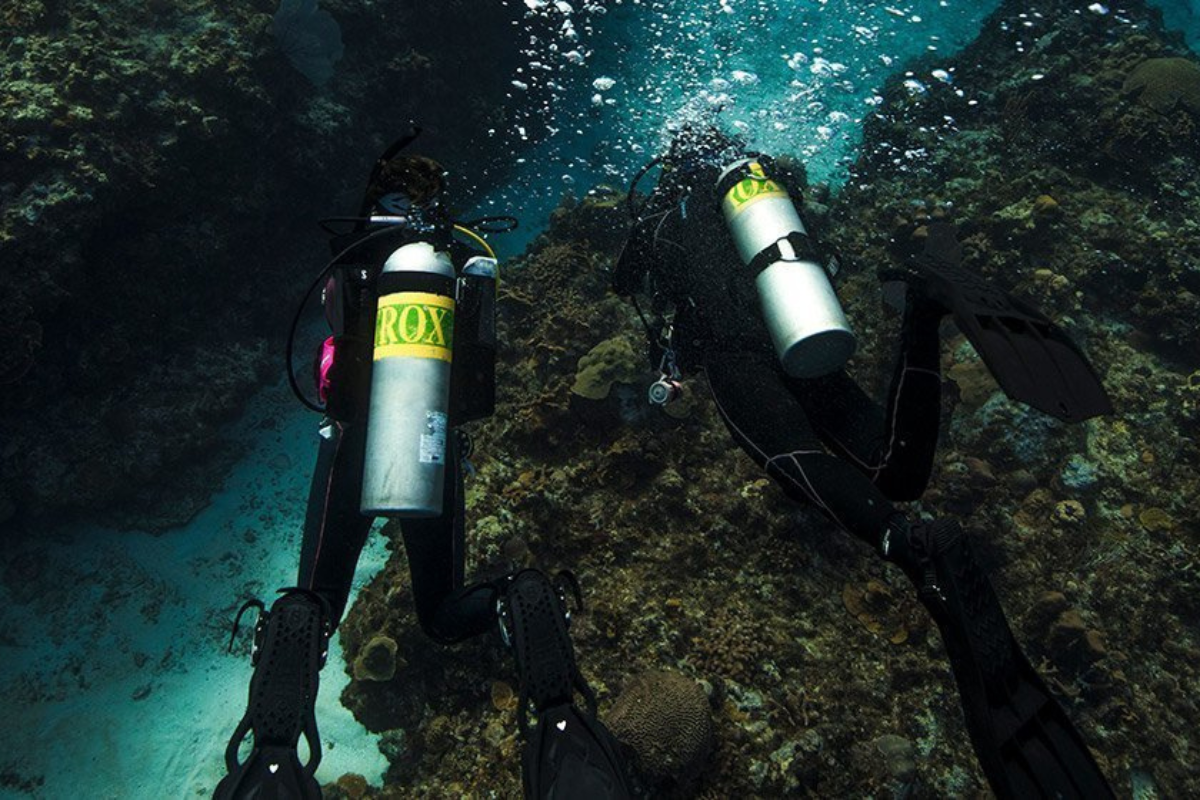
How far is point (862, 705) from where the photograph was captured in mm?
4508

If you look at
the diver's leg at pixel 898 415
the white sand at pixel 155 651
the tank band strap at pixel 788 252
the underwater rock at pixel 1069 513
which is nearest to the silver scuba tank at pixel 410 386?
the tank band strap at pixel 788 252

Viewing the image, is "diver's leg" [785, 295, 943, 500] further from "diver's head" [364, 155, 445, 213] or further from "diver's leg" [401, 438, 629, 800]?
"diver's head" [364, 155, 445, 213]

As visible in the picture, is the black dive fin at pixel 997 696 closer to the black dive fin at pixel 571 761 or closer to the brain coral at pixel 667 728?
the black dive fin at pixel 571 761

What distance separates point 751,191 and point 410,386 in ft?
9.03

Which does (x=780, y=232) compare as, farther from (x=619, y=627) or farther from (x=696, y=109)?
(x=696, y=109)

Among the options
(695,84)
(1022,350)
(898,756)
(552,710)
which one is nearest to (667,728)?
(552,710)

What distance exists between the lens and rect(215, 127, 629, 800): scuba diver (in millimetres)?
2832

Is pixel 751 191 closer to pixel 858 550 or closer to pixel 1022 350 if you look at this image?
pixel 1022 350

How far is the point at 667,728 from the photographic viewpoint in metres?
3.94

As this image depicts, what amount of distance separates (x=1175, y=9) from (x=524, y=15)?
87.3 ft

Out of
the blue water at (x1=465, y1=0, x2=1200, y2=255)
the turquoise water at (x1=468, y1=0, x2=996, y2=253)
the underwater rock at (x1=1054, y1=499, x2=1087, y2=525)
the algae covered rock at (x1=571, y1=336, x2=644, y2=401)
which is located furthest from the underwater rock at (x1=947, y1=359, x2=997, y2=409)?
the turquoise water at (x1=468, y1=0, x2=996, y2=253)

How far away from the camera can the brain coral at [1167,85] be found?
Result: 10656 mm

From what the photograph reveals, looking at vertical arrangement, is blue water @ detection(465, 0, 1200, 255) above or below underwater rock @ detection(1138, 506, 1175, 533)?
above

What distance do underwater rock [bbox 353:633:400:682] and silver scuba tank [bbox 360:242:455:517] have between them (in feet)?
10.1
